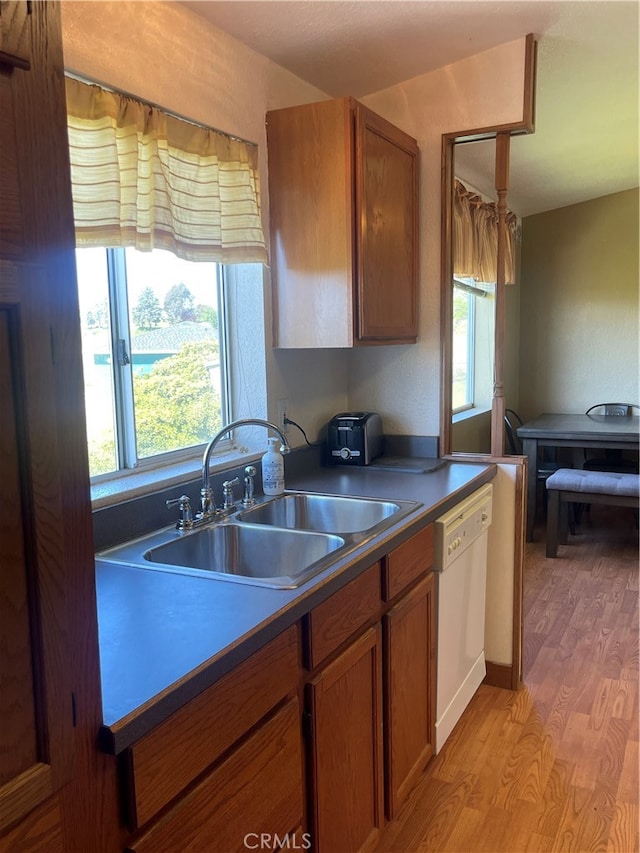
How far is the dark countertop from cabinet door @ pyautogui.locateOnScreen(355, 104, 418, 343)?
86cm

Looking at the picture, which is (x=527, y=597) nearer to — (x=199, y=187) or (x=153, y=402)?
(x=153, y=402)

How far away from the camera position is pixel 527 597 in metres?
3.66

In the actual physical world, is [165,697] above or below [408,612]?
above

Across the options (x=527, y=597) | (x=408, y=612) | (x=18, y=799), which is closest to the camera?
(x=18, y=799)

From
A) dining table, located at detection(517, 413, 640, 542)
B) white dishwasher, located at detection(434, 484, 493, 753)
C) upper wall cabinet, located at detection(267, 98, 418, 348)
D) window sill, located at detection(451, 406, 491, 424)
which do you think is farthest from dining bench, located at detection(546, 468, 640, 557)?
upper wall cabinet, located at detection(267, 98, 418, 348)

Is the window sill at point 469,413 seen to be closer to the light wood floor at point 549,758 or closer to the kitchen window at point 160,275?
the light wood floor at point 549,758

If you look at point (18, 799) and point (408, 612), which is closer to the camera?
Answer: point (18, 799)

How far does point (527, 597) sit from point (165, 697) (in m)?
3.02

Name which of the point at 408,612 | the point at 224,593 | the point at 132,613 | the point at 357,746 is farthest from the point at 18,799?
the point at 408,612

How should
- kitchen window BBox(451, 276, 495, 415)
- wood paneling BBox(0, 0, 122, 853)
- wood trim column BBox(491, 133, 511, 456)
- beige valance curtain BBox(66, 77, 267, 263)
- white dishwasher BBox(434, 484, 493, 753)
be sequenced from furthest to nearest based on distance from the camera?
kitchen window BBox(451, 276, 495, 415)
wood trim column BBox(491, 133, 511, 456)
white dishwasher BBox(434, 484, 493, 753)
beige valance curtain BBox(66, 77, 267, 263)
wood paneling BBox(0, 0, 122, 853)

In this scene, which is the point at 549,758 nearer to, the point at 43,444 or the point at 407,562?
the point at 407,562

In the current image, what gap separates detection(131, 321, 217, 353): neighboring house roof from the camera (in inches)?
79.7

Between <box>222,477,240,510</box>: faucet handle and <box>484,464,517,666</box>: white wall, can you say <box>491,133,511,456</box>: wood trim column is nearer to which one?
<box>484,464,517,666</box>: white wall

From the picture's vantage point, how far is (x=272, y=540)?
1.88m
